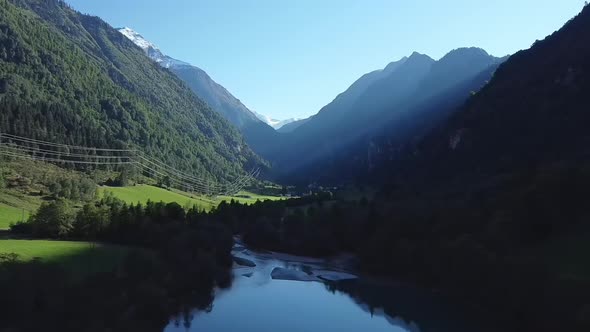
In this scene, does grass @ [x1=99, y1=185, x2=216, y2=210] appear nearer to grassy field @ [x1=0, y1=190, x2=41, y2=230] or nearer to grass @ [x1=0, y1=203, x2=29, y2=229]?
grassy field @ [x1=0, y1=190, x2=41, y2=230]

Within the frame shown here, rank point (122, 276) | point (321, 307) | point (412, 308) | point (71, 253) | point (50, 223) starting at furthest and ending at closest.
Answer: point (50, 223) → point (321, 307) → point (412, 308) → point (71, 253) → point (122, 276)

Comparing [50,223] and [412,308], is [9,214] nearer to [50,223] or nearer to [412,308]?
[50,223]

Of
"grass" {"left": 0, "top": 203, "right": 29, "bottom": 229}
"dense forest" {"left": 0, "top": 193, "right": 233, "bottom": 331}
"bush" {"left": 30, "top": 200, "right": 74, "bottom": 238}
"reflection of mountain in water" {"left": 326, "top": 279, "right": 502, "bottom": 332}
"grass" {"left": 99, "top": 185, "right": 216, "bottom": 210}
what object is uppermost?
"grass" {"left": 99, "top": 185, "right": 216, "bottom": 210}

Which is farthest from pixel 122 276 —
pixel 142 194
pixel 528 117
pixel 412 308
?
pixel 142 194

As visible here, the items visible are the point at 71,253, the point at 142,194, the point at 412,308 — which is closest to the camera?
the point at 71,253

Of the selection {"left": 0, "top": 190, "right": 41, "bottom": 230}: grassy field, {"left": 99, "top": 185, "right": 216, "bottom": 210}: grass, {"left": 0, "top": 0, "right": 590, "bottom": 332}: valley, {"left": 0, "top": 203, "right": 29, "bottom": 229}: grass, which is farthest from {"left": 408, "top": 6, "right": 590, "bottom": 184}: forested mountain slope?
{"left": 0, "top": 190, "right": 41, "bottom": 230}: grassy field

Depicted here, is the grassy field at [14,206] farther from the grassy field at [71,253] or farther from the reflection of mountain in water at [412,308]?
the reflection of mountain in water at [412,308]

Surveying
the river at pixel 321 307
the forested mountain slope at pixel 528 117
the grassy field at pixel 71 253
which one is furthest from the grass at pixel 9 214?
the forested mountain slope at pixel 528 117

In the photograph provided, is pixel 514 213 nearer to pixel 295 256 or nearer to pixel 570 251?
pixel 570 251
